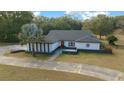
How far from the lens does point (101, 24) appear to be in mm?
8406

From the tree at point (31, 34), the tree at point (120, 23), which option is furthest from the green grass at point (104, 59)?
the tree at point (31, 34)

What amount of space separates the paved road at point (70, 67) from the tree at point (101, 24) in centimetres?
161

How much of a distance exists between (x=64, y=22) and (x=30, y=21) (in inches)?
60.4

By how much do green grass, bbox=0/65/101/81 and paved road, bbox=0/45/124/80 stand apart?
36 cm

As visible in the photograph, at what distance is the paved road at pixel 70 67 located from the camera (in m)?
8.10

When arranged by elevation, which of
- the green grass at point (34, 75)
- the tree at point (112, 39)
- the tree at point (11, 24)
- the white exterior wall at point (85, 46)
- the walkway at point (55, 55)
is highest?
the tree at point (11, 24)

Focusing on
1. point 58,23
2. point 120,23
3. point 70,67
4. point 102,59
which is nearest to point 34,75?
point 70,67

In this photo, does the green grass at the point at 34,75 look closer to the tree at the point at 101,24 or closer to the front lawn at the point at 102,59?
the front lawn at the point at 102,59

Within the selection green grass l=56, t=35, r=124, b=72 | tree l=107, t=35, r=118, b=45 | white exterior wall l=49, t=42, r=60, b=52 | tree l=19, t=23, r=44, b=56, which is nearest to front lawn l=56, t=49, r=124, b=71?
green grass l=56, t=35, r=124, b=72

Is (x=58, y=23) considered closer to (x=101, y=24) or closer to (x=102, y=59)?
(x=101, y=24)

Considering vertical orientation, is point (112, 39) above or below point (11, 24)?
below

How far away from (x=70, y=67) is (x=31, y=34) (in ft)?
10.0
